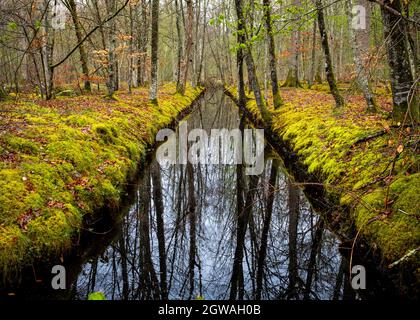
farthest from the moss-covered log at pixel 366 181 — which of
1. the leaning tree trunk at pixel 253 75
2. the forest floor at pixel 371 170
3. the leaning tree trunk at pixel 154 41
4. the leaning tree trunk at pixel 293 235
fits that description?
the leaning tree trunk at pixel 154 41

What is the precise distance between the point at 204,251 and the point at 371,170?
3.48 metres

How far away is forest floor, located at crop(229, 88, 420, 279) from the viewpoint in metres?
4.50

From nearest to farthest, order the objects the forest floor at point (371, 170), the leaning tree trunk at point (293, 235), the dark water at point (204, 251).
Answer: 1. the forest floor at point (371, 170)
2. the dark water at point (204, 251)
3. the leaning tree trunk at point (293, 235)

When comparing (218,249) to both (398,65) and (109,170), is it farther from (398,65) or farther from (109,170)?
(398,65)

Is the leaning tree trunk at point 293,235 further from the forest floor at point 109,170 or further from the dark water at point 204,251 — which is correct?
the forest floor at point 109,170

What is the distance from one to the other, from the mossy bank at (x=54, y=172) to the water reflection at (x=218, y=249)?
755 mm

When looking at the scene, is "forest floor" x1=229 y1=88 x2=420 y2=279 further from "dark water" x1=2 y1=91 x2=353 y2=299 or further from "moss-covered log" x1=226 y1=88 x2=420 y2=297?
"dark water" x1=2 y1=91 x2=353 y2=299

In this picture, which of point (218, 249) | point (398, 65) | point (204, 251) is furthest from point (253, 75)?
point (204, 251)

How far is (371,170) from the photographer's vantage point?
6184 millimetres

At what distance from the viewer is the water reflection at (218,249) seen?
16.2ft

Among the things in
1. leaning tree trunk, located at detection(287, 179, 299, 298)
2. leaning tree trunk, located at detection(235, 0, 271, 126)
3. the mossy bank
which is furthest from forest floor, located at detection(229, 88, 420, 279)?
the mossy bank

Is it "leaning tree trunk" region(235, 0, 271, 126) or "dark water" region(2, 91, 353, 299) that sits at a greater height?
"leaning tree trunk" region(235, 0, 271, 126)

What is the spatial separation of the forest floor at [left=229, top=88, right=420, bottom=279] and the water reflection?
834mm
